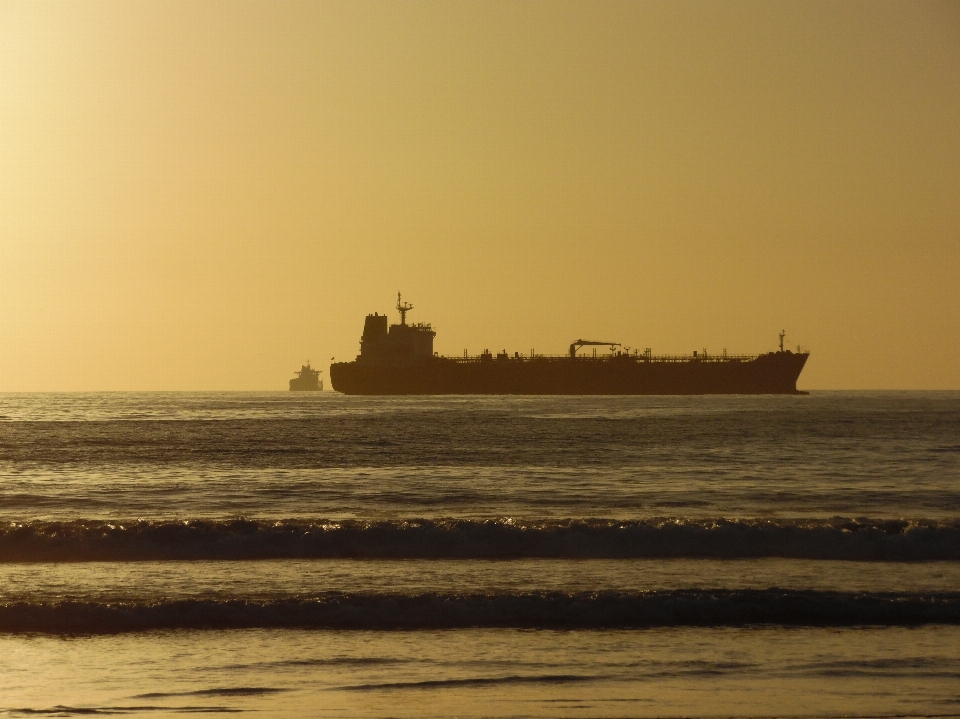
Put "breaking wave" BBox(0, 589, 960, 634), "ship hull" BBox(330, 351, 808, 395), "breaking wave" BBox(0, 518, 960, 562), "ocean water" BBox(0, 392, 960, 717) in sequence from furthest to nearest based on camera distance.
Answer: "ship hull" BBox(330, 351, 808, 395), "breaking wave" BBox(0, 518, 960, 562), "breaking wave" BBox(0, 589, 960, 634), "ocean water" BBox(0, 392, 960, 717)

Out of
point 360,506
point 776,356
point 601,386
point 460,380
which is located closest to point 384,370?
point 460,380

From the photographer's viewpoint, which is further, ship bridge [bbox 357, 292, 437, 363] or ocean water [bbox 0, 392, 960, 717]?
ship bridge [bbox 357, 292, 437, 363]

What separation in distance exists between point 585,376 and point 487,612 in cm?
10052

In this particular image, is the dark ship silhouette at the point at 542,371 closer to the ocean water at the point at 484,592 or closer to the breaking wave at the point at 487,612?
the ocean water at the point at 484,592

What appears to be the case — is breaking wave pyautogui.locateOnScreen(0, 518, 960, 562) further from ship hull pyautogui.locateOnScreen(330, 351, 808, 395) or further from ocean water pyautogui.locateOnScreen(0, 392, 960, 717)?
ship hull pyautogui.locateOnScreen(330, 351, 808, 395)

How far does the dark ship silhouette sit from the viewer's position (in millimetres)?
109500

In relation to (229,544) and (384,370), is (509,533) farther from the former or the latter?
(384,370)

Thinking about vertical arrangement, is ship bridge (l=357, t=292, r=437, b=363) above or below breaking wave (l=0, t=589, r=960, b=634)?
above

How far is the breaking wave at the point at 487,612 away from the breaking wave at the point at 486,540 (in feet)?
11.5

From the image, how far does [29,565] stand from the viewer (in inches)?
582

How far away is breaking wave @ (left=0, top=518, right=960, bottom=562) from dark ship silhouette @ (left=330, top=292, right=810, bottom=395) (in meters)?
93.1

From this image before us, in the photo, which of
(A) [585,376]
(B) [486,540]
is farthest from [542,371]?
(B) [486,540]

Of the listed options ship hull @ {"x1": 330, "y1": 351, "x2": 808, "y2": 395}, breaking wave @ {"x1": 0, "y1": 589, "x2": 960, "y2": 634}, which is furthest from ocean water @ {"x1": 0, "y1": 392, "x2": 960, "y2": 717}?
ship hull @ {"x1": 330, "y1": 351, "x2": 808, "y2": 395}

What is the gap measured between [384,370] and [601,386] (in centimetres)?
2333
